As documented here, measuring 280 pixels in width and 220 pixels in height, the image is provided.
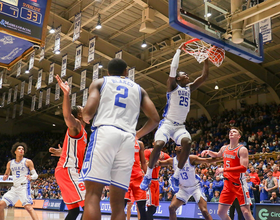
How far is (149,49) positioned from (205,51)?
1435 cm

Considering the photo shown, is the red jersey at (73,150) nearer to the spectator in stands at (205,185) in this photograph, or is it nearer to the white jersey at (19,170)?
the white jersey at (19,170)

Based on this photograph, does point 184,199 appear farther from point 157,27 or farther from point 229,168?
point 157,27

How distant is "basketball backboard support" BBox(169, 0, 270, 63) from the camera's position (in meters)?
5.84

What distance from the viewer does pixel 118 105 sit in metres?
3.21

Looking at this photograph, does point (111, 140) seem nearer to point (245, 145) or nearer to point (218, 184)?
point (218, 184)

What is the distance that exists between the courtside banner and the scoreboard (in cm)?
771

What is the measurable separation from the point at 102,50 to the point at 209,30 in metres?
13.2

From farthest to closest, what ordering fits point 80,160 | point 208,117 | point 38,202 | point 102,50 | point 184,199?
point 208,117 → point 38,202 → point 102,50 → point 184,199 → point 80,160

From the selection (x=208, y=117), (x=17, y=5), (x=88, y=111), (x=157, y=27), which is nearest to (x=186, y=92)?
(x=88, y=111)

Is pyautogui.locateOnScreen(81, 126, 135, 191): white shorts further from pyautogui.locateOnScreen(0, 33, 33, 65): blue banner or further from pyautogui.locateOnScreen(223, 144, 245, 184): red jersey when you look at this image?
pyautogui.locateOnScreen(0, 33, 33, 65): blue banner

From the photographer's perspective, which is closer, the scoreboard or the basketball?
the basketball

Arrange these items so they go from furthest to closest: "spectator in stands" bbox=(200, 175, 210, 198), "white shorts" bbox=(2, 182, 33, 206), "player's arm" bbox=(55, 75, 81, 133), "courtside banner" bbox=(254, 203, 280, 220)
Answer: "spectator in stands" bbox=(200, 175, 210, 198)
"courtside banner" bbox=(254, 203, 280, 220)
"white shorts" bbox=(2, 182, 33, 206)
"player's arm" bbox=(55, 75, 81, 133)

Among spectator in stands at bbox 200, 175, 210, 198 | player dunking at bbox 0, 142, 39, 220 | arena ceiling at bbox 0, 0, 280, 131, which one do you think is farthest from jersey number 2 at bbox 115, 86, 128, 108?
arena ceiling at bbox 0, 0, 280, 131

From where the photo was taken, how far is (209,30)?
20.6 feet
